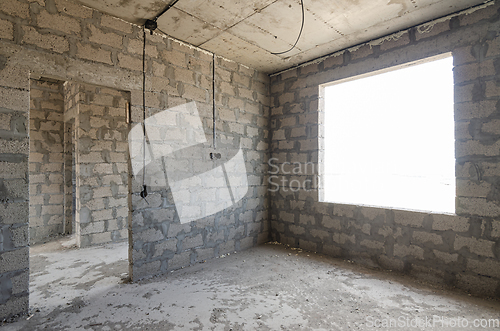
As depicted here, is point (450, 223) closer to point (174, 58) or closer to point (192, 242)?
point (192, 242)

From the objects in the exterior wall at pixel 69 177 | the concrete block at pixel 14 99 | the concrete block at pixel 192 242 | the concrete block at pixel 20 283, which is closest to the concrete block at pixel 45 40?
the concrete block at pixel 14 99

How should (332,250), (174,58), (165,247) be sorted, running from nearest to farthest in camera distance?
1. (165,247)
2. (174,58)
3. (332,250)

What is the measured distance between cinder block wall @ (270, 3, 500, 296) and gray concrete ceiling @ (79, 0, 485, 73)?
23 cm

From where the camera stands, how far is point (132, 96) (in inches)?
110

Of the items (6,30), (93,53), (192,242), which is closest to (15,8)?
(6,30)

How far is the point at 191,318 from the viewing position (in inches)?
82.6

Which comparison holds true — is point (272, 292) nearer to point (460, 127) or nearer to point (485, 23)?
point (460, 127)

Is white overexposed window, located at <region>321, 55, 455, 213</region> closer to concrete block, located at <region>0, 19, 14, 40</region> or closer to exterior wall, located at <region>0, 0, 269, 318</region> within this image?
exterior wall, located at <region>0, 0, 269, 318</region>

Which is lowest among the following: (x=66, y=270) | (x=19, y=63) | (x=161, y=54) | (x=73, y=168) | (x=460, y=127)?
(x=66, y=270)

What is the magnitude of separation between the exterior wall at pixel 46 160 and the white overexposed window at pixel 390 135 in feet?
15.1

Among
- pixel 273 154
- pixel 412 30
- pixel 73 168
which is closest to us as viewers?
pixel 412 30

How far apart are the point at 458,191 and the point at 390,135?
1.81 meters

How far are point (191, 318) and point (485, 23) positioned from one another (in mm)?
3574

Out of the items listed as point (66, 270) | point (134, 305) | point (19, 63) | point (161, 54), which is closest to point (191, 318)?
point (134, 305)
